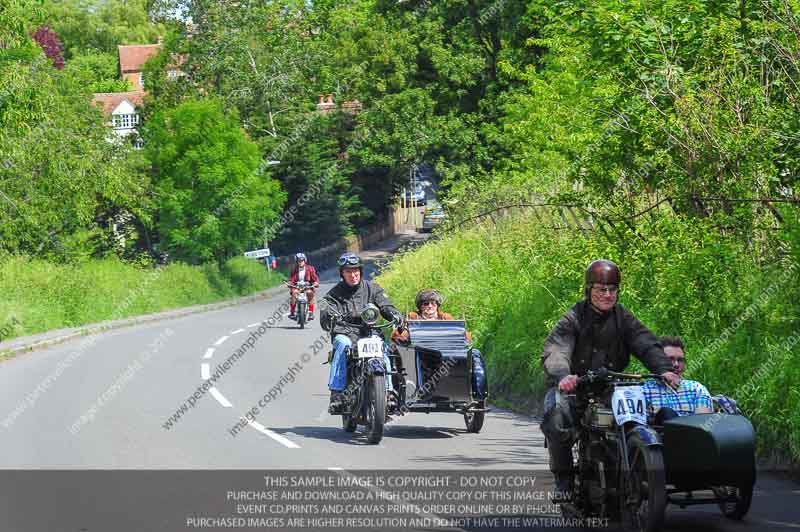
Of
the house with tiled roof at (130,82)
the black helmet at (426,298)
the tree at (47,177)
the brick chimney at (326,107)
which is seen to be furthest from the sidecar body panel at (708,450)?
the house with tiled roof at (130,82)

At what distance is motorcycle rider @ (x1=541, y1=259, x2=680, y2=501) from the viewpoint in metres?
8.50

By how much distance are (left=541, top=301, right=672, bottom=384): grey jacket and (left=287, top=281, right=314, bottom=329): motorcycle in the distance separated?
27585 millimetres

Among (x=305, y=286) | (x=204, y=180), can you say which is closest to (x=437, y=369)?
(x=305, y=286)

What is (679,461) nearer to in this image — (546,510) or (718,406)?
(718,406)

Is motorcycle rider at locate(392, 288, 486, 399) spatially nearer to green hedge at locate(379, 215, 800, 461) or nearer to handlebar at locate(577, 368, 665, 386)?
green hedge at locate(379, 215, 800, 461)

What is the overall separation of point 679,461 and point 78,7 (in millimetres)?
129481

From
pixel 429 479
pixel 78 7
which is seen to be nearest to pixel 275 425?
pixel 429 479

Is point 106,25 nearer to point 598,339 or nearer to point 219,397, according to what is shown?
point 219,397

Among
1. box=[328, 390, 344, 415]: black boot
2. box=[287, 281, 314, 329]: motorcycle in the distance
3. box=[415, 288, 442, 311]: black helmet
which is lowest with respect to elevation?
box=[287, 281, 314, 329]: motorcycle in the distance

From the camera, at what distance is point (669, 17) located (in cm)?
1717

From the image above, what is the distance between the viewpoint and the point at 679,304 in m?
14.1

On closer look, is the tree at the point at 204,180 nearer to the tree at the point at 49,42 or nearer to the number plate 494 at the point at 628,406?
the number plate 494 at the point at 628,406

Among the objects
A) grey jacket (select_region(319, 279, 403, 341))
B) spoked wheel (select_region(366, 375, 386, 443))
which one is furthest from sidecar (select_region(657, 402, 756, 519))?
grey jacket (select_region(319, 279, 403, 341))

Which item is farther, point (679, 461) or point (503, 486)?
point (503, 486)
